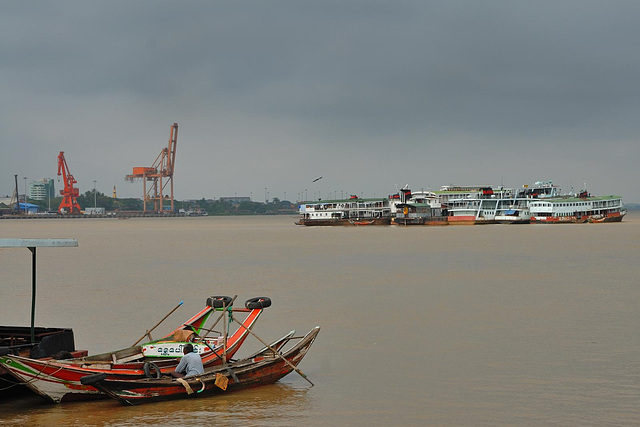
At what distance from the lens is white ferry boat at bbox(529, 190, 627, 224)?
85.1m

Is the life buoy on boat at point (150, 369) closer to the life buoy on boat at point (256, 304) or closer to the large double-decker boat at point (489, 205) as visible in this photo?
the life buoy on boat at point (256, 304)

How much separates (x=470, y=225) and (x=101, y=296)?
71781mm

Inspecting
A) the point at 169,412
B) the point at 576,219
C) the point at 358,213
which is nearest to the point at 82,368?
the point at 169,412

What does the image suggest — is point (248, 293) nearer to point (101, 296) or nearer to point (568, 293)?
point (101, 296)

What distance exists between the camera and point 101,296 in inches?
946

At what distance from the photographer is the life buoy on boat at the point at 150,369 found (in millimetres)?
10375

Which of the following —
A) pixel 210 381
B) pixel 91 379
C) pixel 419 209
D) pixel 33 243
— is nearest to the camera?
pixel 91 379

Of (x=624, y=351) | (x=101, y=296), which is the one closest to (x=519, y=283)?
(x=624, y=351)

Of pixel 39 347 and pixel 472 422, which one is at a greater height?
pixel 39 347

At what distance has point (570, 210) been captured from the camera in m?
85.4

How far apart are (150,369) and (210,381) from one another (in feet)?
3.00

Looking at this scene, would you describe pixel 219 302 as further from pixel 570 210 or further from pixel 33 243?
pixel 570 210

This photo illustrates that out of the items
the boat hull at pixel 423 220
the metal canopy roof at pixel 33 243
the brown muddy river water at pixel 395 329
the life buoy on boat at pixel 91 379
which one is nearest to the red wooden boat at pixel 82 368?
the life buoy on boat at pixel 91 379

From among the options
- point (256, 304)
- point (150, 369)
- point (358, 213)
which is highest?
point (358, 213)
